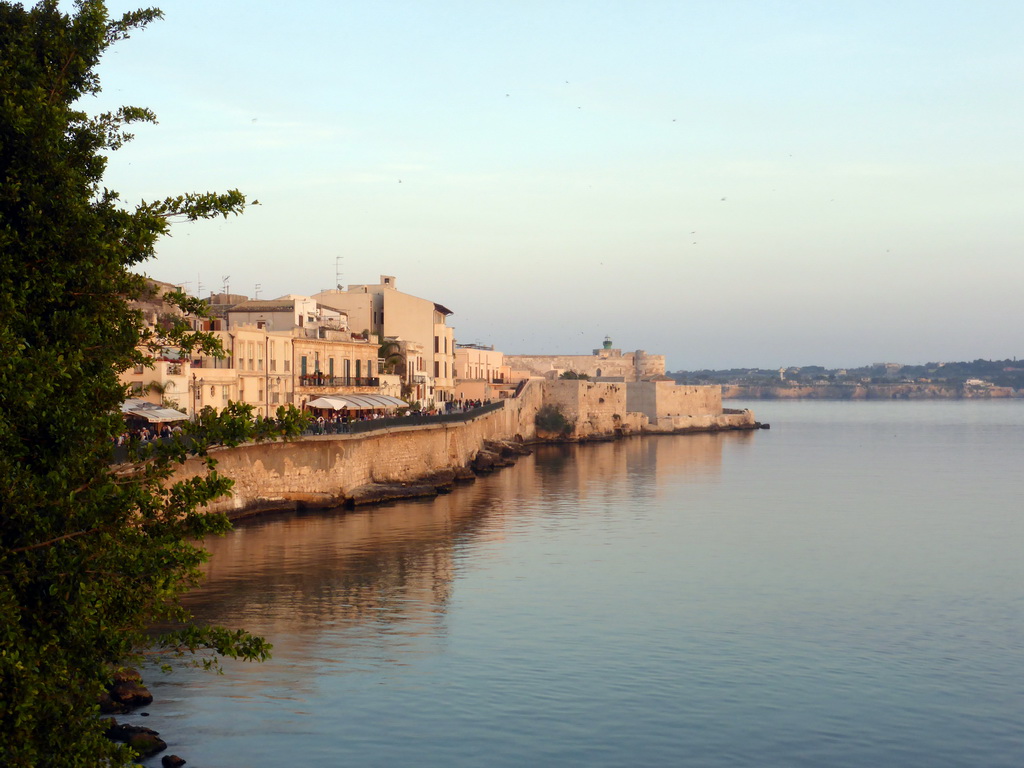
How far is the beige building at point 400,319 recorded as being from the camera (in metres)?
68.3

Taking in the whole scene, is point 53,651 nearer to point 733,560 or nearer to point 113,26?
point 113,26

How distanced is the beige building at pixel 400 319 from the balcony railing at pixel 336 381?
7793 mm

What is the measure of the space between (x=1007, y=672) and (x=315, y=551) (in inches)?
750

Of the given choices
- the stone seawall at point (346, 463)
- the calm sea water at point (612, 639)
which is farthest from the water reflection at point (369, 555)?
the stone seawall at point (346, 463)

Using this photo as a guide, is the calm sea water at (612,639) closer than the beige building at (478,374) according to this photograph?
Yes

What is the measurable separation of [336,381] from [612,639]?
108 ft

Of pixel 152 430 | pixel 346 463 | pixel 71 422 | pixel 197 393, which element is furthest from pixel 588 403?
pixel 71 422

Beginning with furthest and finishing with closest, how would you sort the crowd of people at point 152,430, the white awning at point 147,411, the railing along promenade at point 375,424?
the railing along promenade at point 375,424
the crowd of people at point 152,430
the white awning at point 147,411

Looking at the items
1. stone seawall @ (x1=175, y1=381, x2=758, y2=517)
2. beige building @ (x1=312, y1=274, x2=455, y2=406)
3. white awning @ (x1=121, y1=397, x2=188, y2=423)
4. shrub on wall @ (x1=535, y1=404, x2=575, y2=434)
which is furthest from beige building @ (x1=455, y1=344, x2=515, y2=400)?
white awning @ (x1=121, y1=397, x2=188, y2=423)

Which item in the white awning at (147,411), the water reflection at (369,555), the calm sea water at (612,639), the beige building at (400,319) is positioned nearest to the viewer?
the calm sea water at (612,639)

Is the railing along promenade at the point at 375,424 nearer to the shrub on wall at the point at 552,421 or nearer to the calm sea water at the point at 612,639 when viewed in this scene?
the calm sea water at the point at 612,639

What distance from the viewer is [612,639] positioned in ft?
80.0

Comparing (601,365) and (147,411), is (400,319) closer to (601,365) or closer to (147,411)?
(147,411)

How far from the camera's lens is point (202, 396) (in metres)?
43.7
